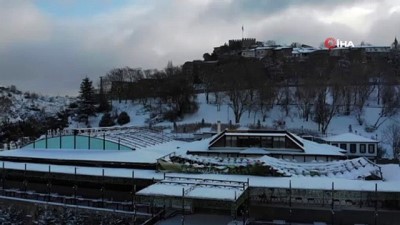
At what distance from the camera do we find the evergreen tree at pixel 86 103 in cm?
6581

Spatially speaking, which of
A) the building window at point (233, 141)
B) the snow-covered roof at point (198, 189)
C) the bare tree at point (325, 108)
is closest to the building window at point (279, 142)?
the building window at point (233, 141)

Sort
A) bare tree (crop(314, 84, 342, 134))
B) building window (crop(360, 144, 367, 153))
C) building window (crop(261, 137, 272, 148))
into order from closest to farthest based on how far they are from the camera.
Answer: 1. building window (crop(261, 137, 272, 148))
2. building window (crop(360, 144, 367, 153))
3. bare tree (crop(314, 84, 342, 134))

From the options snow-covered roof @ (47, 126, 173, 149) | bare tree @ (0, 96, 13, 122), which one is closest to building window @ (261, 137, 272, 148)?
snow-covered roof @ (47, 126, 173, 149)

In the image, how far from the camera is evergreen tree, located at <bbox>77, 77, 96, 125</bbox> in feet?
216

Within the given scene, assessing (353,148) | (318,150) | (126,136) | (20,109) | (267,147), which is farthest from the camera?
(20,109)

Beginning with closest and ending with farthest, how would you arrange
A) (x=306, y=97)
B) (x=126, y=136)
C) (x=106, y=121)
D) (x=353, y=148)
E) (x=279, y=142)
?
(x=279, y=142)
(x=126, y=136)
(x=353, y=148)
(x=306, y=97)
(x=106, y=121)

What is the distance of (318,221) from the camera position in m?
21.6

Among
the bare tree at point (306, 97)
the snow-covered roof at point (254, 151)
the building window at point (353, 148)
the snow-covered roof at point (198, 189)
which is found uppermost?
the bare tree at point (306, 97)

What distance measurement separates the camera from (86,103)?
218 feet

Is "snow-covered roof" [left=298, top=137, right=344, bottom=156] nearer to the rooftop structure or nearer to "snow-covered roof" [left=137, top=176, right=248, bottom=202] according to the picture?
the rooftop structure

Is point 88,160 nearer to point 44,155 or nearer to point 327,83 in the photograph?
point 44,155

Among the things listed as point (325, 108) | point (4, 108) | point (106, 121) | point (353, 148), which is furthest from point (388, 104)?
point (4, 108)

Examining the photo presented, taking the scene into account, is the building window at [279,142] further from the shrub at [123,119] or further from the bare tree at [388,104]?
the shrub at [123,119]

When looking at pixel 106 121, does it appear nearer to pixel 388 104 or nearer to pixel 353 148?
pixel 353 148
